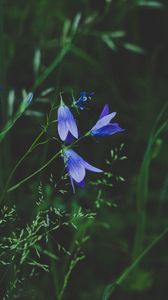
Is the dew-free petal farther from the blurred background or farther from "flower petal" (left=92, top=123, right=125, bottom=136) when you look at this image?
the blurred background

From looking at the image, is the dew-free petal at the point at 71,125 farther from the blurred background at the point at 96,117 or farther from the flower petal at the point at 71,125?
the blurred background at the point at 96,117

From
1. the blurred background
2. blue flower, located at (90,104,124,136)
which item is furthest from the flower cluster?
the blurred background

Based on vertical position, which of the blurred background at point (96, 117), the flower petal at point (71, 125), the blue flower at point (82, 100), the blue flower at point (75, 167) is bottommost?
the blurred background at point (96, 117)

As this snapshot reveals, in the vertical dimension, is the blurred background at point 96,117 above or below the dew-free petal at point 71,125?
below

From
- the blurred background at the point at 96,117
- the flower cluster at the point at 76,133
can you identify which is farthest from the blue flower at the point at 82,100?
the blurred background at the point at 96,117

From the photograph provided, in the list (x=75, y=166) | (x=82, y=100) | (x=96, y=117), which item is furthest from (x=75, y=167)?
(x=96, y=117)

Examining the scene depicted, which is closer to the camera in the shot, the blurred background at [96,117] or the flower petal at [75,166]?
the flower petal at [75,166]

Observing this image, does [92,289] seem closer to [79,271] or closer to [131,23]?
[79,271]
